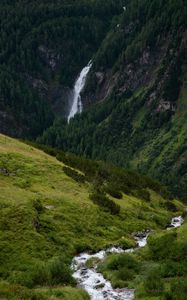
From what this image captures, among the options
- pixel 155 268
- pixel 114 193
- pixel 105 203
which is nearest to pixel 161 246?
pixel 155 268

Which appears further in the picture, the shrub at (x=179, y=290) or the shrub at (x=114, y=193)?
the shrub at (x=114, y=193)

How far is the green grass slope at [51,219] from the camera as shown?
34.0 metres

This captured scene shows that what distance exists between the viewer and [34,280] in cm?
3375

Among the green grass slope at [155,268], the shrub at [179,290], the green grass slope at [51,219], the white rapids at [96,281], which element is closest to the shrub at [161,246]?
the green grass slope at [155,268]

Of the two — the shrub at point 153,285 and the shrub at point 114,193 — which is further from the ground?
the shrub at point 114,193

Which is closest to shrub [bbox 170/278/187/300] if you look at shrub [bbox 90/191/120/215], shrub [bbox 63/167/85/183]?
shrub [bbox 90/191/120/215]

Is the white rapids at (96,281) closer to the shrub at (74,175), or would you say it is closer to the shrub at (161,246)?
the shrub at (161,246)

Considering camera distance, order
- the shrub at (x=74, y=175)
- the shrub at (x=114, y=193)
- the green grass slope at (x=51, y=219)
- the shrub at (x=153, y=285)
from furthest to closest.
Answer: the shrub at (x=114, y=193)
the shrub at (x=74, y=175)
the green grass slope at (x=51, y=219)
the shrub at (x=153, y=285)

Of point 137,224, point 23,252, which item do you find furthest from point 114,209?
point 23,252

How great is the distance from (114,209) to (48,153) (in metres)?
27.0

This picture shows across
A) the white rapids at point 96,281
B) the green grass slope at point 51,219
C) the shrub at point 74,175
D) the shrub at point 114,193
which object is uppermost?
the shrub at point 74,175

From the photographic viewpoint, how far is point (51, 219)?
4638 cm

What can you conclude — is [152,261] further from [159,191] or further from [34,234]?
Answer: [159,191]

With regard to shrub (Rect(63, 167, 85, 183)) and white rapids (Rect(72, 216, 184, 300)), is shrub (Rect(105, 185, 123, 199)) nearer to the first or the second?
shrub (Rect(63, 167, 85, 183))
